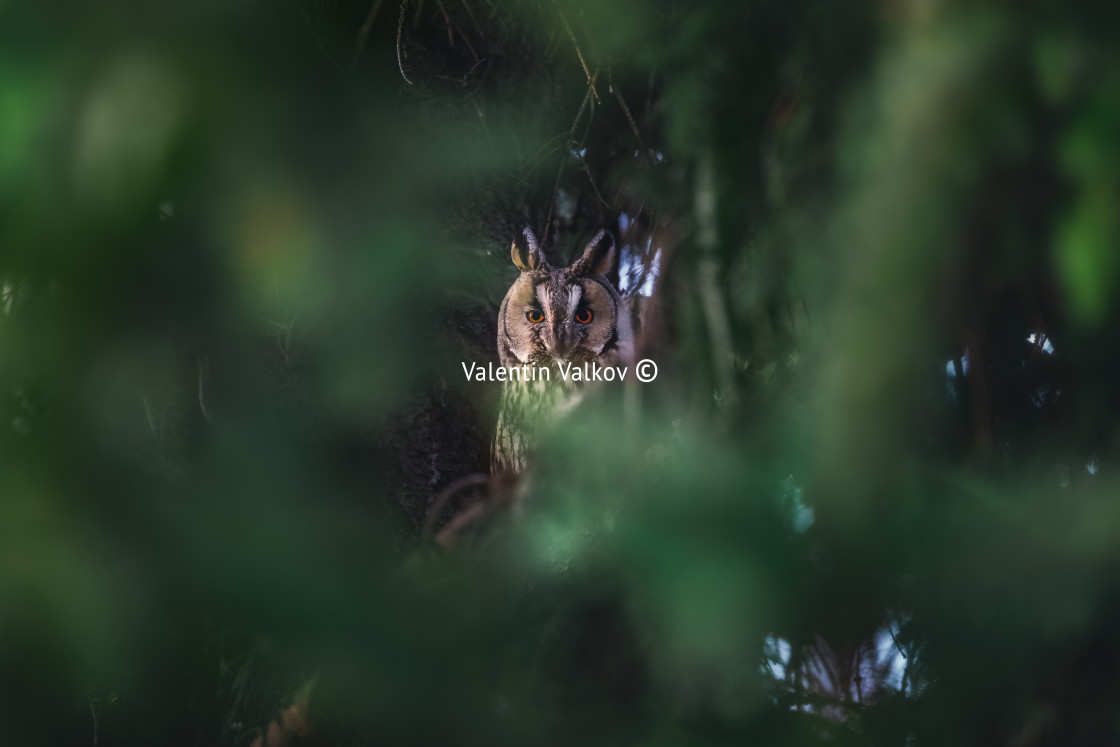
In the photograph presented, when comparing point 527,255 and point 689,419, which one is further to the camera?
point 527,255

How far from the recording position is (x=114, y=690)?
0.87m

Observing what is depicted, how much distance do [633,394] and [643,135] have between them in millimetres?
561

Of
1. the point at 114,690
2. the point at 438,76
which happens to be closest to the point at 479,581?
the point at 114,690

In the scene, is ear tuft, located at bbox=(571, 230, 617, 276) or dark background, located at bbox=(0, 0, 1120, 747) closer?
dark background, located at bbox=(0, 0, 1120, 747)

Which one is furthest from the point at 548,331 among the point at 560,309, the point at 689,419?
the point at 689,419

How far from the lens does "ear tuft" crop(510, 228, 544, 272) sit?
61.2 inches

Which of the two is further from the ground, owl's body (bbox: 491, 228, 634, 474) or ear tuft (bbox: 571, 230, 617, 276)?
ear tuft (bbox: 571, 230, 617, 276)

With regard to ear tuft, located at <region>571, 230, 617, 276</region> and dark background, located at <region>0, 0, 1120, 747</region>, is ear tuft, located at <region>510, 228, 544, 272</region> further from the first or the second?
dark background, located at <region>0, 0, 1120, 747</region>

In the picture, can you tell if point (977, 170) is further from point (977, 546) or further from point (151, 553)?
point (151, 553)

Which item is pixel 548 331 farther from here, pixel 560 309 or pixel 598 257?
pixel 598 257

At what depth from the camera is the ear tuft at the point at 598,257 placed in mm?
1527

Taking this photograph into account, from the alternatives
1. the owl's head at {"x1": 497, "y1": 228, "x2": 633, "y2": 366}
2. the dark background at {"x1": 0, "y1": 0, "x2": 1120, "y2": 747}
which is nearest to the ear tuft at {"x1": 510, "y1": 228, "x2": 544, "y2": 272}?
the owl's head at {"x1": 497, "y1": 228, "x2": 633, "y2": 366}

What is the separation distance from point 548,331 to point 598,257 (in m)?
0.19

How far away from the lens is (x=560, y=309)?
1.60 metres
